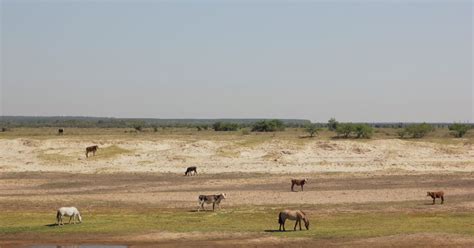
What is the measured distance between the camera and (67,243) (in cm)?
2744

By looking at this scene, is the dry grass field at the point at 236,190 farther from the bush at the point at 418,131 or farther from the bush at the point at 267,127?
the bush at the point at 267,127

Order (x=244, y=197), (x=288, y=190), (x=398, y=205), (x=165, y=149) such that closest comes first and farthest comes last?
1. (x=398, y=205)
2. (x=244, y=197)
3. (x=288, y=190)
4. (x=165, y=149)

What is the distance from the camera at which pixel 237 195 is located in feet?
137

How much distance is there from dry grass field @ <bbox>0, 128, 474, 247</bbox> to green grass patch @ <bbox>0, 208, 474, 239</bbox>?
0.15 ft

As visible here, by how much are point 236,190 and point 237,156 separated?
17638mm

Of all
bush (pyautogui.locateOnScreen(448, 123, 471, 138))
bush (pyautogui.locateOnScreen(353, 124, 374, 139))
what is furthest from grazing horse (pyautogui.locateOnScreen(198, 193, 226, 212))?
bush (pyautogui.locateOnScreen(448, 123, 471, 138))

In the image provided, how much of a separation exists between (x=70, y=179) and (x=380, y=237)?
98.5ft

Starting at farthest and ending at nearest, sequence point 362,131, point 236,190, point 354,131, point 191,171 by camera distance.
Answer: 1. point 354,131
2. point 362,131
3. point 191,171
4. point 236,190

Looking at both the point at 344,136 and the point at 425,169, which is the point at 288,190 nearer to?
the point at 425,169

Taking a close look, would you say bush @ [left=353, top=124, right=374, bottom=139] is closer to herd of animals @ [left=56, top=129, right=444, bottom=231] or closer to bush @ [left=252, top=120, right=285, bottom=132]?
bush @ [left=252, top=120, right=285, bottom=132]

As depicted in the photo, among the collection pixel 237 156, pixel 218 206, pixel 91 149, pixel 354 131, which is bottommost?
pixel 218 206

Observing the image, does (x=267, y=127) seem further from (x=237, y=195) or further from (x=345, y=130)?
(x=237, y=195)

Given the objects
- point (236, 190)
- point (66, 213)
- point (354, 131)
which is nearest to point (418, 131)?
point (354, 131)

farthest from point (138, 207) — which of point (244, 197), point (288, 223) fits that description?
point (288, 223)
